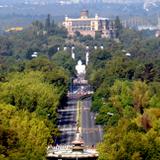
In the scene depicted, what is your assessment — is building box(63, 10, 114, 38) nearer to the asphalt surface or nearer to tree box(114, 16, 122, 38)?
tree box(114, 16, 122, 38)

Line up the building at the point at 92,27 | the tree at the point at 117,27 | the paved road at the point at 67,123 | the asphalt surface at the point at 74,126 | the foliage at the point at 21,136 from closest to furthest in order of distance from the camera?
the foliage at the point at 21,136 < the paved road at the point at 67,123 < the asphalt surface at the point at 74,126 < the tree at the point at 117,27 < the building at the point at 92,27

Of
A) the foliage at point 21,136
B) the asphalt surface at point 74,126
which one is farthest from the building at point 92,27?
the foliage at point 21,136

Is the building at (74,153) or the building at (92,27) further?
the building at (92,27)

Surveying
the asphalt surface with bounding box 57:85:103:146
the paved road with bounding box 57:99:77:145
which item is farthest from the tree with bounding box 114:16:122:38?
the paved road with bounding box 57:99:77:145

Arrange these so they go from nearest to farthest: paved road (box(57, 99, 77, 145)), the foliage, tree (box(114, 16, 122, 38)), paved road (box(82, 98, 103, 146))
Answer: the foliage
paved road (box(57, 99, 77, 145))
paved road (box(82, 98, 103, 146))
tree (box(114, 16, 122, 38))

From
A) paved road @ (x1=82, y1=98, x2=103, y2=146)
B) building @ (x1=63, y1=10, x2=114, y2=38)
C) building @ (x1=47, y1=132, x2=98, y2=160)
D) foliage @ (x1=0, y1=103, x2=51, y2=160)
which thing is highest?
foliage @ (x1=0, y1=103, x2=51, y2=160)

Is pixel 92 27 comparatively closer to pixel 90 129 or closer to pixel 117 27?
pixel 117 27

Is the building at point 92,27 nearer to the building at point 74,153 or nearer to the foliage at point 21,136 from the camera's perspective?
the building at point 74,153

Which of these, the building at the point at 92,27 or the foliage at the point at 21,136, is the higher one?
the foliage at the point at 21,136

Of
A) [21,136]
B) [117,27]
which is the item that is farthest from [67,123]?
[117,27]
